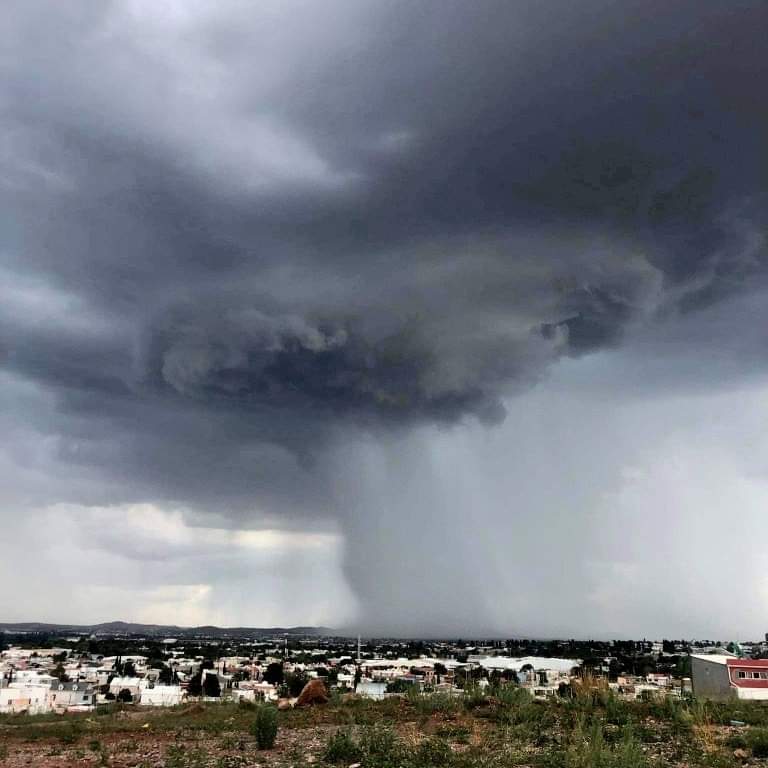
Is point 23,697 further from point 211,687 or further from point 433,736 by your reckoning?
point 433,736

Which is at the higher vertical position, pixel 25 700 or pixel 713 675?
pixel 713 675

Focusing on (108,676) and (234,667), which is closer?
(108,676)

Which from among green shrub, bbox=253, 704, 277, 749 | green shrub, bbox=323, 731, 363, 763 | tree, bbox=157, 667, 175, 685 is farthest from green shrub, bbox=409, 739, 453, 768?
tree, bbox=157, 667, 175, 685

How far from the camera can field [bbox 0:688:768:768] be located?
12.7 meters

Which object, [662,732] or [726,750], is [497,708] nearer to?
[662,732]

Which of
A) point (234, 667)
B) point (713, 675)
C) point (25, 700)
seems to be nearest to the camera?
point (713, 675)

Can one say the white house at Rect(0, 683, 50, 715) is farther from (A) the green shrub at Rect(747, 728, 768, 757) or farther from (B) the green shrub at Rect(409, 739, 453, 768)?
(A) the green shrub at Rect(747, 728, 768, 757)

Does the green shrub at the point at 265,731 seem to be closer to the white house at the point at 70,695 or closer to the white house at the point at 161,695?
the white house at the point at 161,695

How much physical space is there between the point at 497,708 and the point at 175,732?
29.6 ft

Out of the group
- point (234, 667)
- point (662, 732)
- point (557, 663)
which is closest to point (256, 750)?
point (662, 732)

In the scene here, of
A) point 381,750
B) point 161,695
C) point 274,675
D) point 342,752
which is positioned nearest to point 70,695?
point 161,695

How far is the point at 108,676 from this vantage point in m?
64.4

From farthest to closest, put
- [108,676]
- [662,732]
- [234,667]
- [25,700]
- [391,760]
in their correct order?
[234,667]
[108,676]
[25,700]
[662,732]
[391,760]

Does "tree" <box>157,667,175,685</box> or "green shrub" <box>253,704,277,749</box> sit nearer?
"green shrub" <box>253,704,277,749</box>
